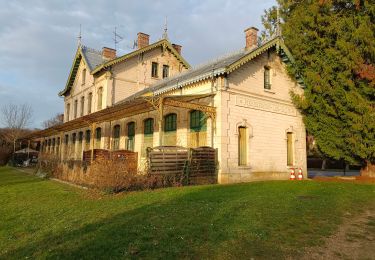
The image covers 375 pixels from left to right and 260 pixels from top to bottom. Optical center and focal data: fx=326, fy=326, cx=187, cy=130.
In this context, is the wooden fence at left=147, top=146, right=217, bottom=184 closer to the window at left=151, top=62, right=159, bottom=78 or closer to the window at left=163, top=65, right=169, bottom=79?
the window at left=151, top=62, right=159, bottom=78

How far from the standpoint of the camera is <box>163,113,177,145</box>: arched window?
16.7 metres

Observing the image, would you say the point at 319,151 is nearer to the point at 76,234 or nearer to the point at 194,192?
the point at 194,192

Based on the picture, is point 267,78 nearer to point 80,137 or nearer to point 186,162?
point 186,162

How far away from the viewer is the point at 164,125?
17.5m

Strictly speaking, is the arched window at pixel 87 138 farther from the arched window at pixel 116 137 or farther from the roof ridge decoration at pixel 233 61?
the roof ridge decoration at pixel 233 61

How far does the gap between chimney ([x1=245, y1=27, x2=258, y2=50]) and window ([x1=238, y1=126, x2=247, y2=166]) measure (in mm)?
5223

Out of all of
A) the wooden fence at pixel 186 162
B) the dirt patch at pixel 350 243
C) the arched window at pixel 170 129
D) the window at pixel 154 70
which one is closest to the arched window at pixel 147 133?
the arched window at pixel 170 129

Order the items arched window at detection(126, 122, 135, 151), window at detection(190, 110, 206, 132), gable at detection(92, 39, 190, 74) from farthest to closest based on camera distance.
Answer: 1. gable at detection(92, 39, 190, 74)
2. arched window at detection(126, 122, 135, 151)
3. window at detection(190, 110, 206, 132)

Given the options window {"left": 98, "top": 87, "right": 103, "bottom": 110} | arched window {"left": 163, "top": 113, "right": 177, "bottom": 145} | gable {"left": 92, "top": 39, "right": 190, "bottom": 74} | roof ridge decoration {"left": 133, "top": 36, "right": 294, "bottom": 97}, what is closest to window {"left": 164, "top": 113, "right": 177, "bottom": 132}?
arched window {"left": 163, "top": 113, "right": 177, "bottom": 145}

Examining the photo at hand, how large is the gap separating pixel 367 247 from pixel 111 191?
7.35 meters

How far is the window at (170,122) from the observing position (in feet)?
55.4

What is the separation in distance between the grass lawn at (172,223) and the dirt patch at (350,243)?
0.62 feet

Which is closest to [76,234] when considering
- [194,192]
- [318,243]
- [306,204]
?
[318,243]

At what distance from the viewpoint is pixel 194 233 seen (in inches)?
227
